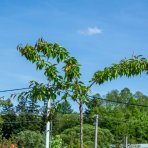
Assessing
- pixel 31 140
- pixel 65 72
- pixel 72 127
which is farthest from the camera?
pixel 72 127

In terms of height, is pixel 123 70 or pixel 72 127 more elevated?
pixel 72 127

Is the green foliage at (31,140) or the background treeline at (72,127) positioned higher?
the background treeline at (72,127)

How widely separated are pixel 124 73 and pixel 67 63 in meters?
0.79

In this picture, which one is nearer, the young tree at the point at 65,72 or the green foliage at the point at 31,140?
the young tree at the point at 65,72

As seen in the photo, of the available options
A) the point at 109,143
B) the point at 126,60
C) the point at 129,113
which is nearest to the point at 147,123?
the point at 129,113

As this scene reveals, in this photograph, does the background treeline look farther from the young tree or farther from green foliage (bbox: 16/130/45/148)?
the young tree

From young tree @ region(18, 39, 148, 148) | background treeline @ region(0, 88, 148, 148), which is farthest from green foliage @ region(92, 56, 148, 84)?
background treeline @ region(0, 88, 148, 148)

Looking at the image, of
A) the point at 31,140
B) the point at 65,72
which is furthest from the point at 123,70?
the point at 31,140

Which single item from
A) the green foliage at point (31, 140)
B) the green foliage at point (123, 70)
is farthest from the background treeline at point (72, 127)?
the green foliage at point (123, 70)

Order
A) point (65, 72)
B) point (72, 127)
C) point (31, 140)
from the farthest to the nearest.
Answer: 1. point (72, 127)
2. point (31, 140)
3. point (65, 72)

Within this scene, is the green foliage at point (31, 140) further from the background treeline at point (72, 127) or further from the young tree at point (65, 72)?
the young tree at point (65, 72)

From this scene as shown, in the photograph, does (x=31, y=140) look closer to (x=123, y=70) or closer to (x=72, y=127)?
(x=72, y=127)

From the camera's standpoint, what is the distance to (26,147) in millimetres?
41781

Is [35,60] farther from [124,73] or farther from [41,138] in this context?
[41,138]
